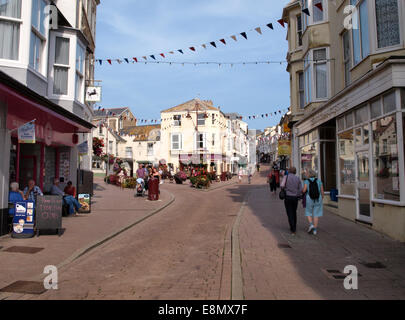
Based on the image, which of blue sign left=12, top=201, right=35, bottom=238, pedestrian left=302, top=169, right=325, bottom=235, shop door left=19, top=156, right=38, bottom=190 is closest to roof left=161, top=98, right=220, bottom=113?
shop door left=19, top=156, right=38, bottom=190

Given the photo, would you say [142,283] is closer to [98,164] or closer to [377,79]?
[377,79]

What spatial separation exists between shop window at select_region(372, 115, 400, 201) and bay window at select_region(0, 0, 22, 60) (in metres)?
10.7

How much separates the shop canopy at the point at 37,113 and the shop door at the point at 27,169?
102cm

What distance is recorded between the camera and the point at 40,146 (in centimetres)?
1232

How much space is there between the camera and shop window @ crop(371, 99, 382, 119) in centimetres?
908

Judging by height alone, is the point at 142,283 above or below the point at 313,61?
below

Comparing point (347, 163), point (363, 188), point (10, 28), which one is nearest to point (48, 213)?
point (10, 28)

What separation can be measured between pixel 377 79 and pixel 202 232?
20.5 ft

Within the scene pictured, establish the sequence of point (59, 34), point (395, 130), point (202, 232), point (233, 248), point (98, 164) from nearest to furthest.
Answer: point (233, 248) < point (395, 130) < point (202, 232) < point (59, 34) < point (98, 164)

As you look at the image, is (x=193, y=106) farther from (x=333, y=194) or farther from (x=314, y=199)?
(x=314, y=199)

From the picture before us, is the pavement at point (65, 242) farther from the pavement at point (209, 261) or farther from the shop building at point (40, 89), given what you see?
the shop building at point (40, 89)

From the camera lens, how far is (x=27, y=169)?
12125mm

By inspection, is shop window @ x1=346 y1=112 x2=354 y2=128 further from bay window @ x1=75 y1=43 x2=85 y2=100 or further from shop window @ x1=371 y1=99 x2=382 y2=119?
bay window @ x1=75 y1=43 x2=85 y2=100

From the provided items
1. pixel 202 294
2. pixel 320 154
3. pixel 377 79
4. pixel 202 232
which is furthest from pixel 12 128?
pixel 320 154
